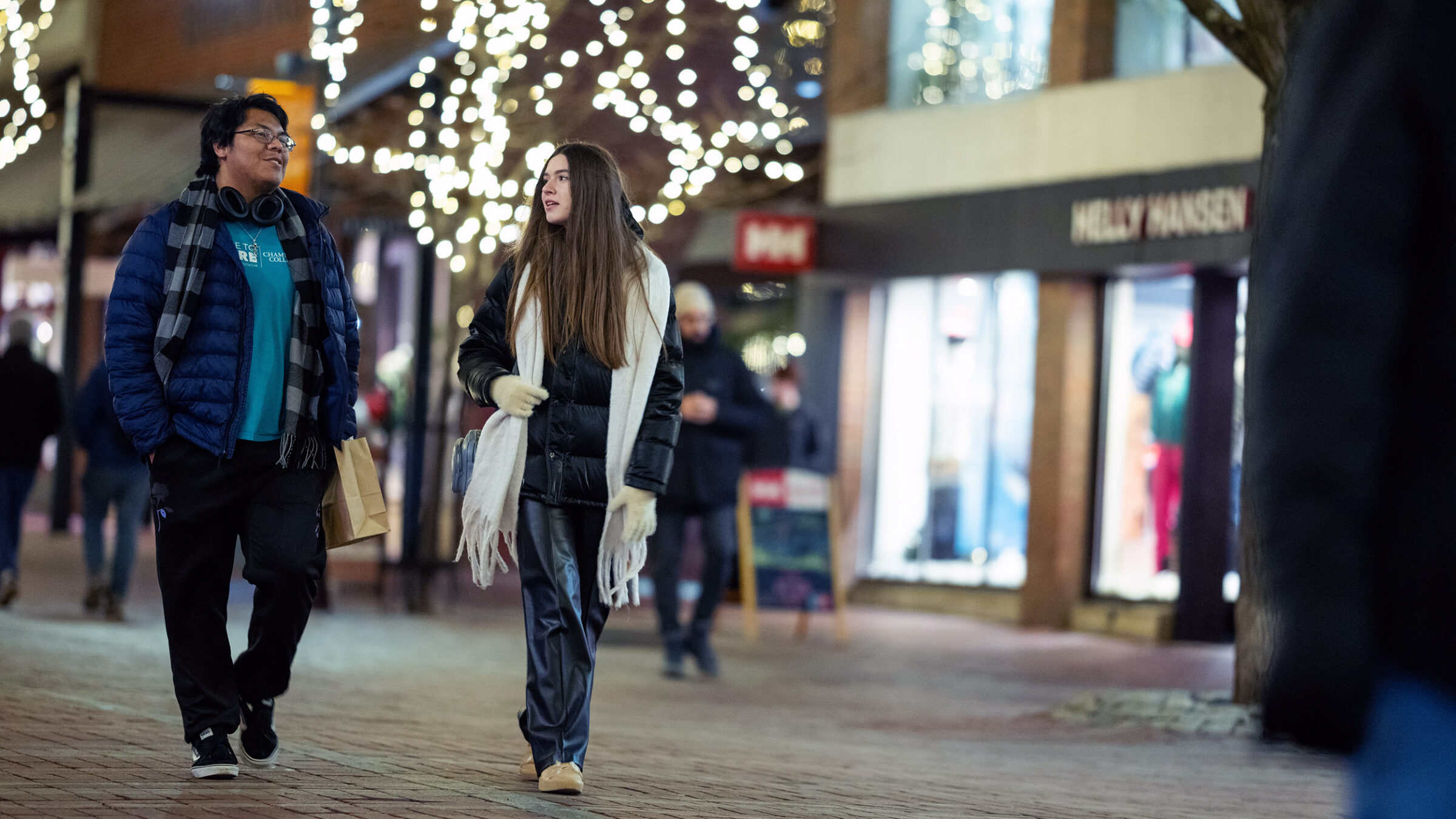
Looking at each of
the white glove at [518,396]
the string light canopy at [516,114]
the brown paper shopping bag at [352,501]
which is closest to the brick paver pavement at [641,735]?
the brown paper shopping bag at [352,501]

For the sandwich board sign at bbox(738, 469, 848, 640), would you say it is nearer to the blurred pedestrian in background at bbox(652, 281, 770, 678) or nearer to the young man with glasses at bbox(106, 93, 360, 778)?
the blurred pedestrian in background at bbox(652, 281, 770, 678)

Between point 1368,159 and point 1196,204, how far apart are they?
39.2 ft

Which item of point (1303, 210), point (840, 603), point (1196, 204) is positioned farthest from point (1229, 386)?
point (1303, 210)

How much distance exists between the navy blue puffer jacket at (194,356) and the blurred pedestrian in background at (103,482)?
6.84 metres

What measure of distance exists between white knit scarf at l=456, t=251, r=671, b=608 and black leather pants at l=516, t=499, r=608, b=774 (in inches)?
2.1

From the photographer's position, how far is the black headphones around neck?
5383 mm

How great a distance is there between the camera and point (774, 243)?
17.0 metres

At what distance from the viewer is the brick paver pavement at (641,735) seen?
17.4 ft

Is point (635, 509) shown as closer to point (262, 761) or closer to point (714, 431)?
point (262, 761)

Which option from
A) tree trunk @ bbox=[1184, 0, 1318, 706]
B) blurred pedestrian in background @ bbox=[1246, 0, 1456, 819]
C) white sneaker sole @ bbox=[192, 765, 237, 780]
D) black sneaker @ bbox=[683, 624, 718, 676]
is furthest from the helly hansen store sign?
blurred pedestrian in background @ bbox=[1246, 0, 1456, 819]

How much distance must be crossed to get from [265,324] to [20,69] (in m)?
10.6

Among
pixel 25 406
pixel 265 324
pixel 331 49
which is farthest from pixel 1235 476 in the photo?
pixel 265 324

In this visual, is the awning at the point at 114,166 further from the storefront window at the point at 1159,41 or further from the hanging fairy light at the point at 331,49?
the storefront window at the point at 1159,41

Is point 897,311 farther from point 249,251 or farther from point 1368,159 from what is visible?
point 1368,159
